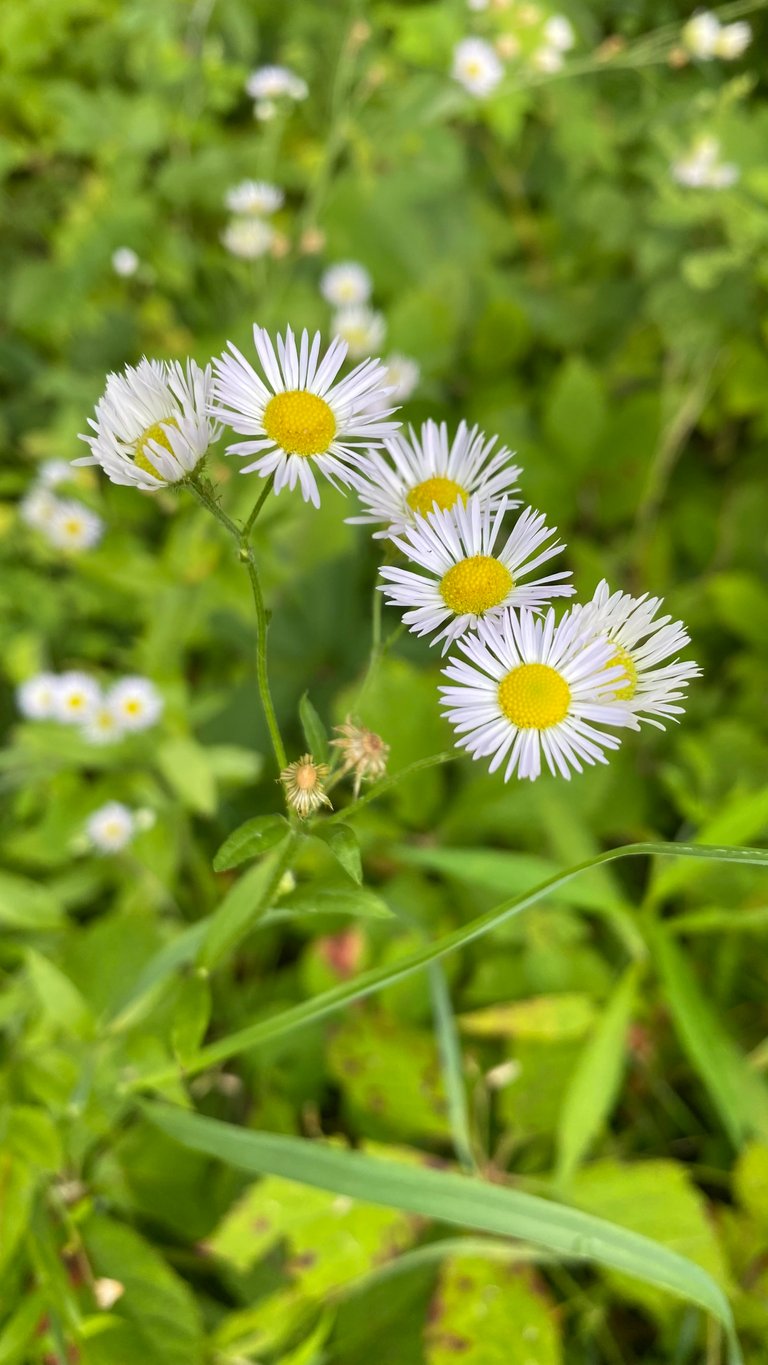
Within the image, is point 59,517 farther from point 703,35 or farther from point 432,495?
point 703,35

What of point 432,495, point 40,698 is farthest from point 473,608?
point 40,698

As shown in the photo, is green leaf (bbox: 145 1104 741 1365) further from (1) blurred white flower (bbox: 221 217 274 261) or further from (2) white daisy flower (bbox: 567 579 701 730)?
(1) blurred white flower (bbox: 221 217 274 261)

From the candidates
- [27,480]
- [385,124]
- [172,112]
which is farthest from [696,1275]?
[172,112]

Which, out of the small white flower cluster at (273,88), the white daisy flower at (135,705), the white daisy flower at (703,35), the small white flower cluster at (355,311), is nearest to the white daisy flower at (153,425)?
the white daisy flower at (135,705)

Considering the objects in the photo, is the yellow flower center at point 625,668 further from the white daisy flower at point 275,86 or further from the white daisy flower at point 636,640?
the white daisy flower at point 275,86

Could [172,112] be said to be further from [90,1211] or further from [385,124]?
[90,1211]

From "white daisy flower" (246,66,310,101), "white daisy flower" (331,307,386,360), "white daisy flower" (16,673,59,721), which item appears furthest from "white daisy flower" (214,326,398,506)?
"white daisy flower" (246,66,310,101)
